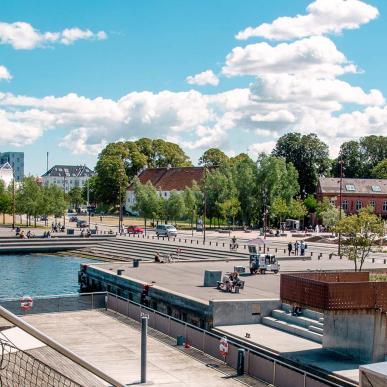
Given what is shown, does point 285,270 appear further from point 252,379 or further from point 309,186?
point 309,186

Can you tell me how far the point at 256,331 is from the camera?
1072 inches

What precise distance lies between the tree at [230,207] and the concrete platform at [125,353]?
6268 cm

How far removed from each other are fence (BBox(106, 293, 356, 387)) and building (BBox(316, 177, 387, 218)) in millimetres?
79617

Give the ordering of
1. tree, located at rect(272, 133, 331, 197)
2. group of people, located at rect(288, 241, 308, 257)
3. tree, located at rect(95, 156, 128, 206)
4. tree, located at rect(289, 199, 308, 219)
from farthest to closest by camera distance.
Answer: tree, located at rect(95, 156, 128, 206), tree, located at rect(272, 133, 331, 197), tree, located at rect(289, 199, 308, 219), group of people, located at rect(288, 241, 308, 257)

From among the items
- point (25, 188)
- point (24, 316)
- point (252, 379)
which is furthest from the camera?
point (25, 188)

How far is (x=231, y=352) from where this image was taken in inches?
878

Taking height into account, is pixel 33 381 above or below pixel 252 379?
above

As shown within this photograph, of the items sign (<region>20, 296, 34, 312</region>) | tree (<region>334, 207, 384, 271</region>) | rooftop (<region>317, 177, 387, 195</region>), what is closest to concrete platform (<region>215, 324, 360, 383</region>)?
sign (<region>20, 296, 34, 312</region>)

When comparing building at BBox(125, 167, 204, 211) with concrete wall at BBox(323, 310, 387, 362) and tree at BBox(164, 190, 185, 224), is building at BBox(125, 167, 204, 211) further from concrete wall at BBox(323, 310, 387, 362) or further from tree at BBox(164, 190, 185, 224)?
concrete wall at BBox(323, 310, 387, 362)

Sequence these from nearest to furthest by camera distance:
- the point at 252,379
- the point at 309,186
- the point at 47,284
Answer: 1. the point at 252,379
2. the point at 47,284
3. the point at 309,186

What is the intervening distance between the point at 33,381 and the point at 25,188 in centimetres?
9057

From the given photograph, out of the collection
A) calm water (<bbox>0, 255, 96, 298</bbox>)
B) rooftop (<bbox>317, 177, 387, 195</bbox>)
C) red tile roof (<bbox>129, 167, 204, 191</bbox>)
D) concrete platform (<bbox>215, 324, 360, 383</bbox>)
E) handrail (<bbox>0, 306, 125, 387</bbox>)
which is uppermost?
red tile roof (<bbox>129, 167, 204, 191</bbox>)

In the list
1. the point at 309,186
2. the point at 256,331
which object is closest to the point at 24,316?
the point at 256,331

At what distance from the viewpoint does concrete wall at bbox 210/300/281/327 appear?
28.2 m
